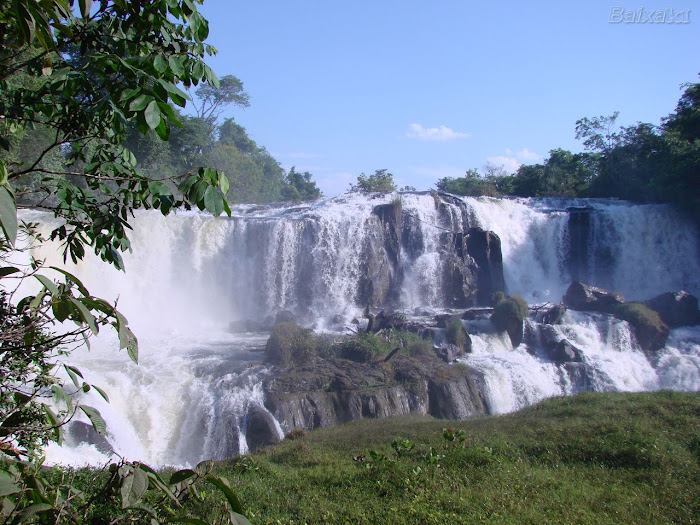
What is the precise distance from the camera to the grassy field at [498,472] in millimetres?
4633

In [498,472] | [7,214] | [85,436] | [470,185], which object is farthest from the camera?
[470,185]

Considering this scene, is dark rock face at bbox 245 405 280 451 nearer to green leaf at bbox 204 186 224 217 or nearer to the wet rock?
the wet rock

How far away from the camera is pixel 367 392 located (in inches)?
475

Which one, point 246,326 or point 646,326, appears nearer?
point 646,326

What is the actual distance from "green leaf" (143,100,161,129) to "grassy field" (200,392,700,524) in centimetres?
365

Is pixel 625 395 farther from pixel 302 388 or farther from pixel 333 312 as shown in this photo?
pixel 333 312

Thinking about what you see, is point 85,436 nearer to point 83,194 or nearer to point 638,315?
point 83,194

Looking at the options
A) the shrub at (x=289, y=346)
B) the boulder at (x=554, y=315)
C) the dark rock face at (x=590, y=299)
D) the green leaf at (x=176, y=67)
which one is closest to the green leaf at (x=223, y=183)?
the green leaf at (x=176, y=67)

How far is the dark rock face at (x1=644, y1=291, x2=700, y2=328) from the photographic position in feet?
63.4

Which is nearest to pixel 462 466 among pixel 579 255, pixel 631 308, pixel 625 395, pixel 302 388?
Answer: pixel 625 395

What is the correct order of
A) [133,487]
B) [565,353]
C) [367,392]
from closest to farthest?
1. [133,487]
2. [367,392]
3. [565,353]

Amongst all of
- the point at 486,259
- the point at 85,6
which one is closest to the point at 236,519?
the point at 85,6

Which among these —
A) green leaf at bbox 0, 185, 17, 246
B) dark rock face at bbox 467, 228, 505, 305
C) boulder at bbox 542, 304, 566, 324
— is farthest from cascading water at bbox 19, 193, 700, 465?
green leaf at bbox 0, 185, 17, 246

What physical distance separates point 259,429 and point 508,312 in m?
9.56
